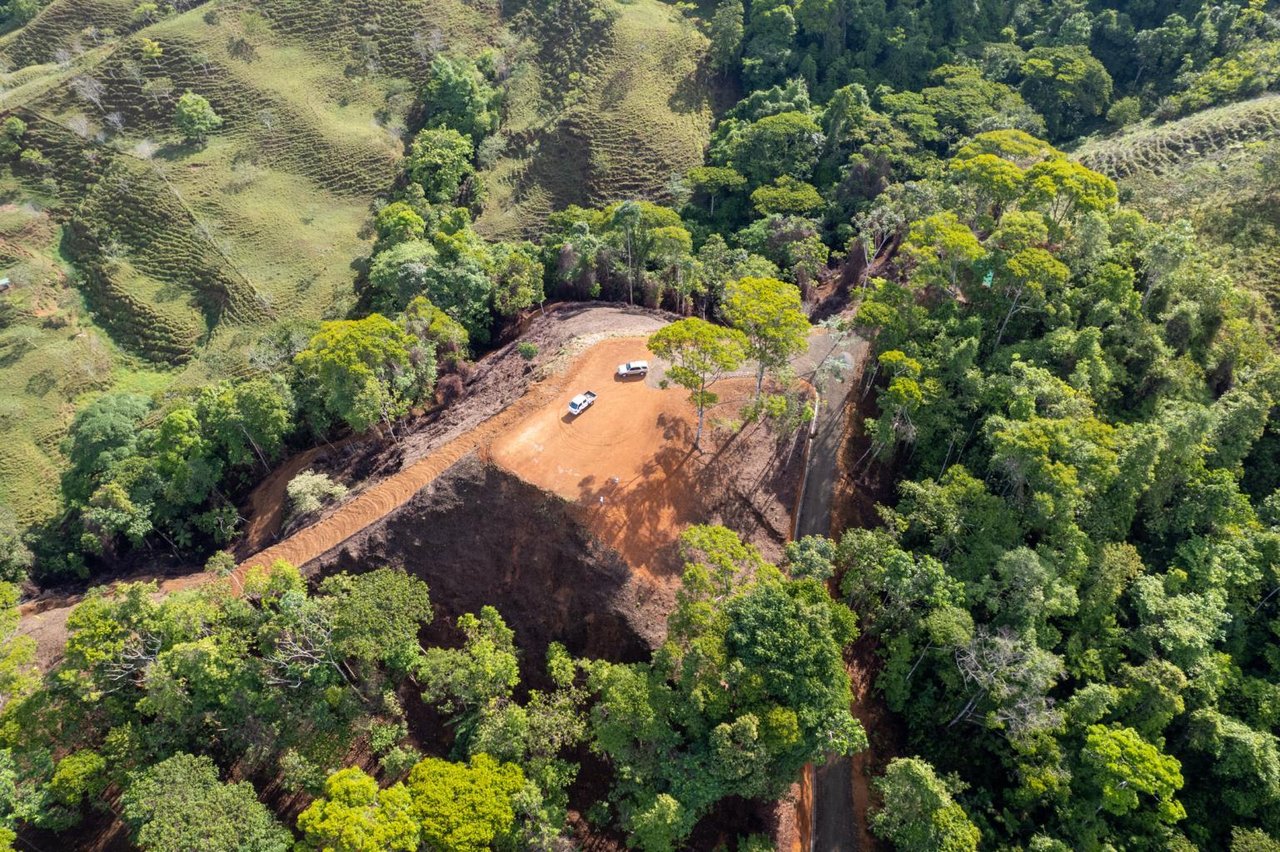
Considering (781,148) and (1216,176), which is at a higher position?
(1216,176)

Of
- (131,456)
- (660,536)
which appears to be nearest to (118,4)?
(131,456)

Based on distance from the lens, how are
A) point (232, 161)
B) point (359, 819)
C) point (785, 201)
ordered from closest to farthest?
point (359, 819) → point (785, 201) → point (232, 161)

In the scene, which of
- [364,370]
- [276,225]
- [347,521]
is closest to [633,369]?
[364,370]

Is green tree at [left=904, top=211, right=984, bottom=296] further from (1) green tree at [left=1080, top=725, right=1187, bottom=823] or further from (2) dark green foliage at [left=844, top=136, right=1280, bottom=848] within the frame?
(1) green tree at [left=1080, top=725, right=1187, bottom=823]

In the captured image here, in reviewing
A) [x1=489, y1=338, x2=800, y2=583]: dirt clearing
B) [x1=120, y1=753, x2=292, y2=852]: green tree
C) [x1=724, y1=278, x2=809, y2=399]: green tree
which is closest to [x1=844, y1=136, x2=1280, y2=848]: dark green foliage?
[x1=724, y1=278, x2=809, y2=399]: green tree

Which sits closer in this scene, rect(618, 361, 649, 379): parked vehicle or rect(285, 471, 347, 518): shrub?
rect(285, 471, 347, 518): shrub

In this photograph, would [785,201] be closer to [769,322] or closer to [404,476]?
[769,322]

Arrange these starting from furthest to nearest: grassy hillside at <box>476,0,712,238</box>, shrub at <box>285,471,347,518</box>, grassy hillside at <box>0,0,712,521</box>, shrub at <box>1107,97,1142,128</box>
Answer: grassy hillside at <box>476,0,712,238</box> → shrub at <box>1107,97,1142,128</box> → grassy hillside at <box>0,0,712,521</box> → shrub at <box>285,471,347,518</box>
